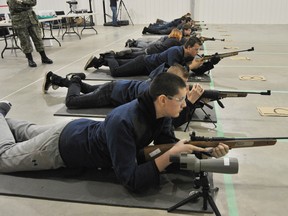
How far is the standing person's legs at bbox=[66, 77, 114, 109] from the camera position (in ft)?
11.2

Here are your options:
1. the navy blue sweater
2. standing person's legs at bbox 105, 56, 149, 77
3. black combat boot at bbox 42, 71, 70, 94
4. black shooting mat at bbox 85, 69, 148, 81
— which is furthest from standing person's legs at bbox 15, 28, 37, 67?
the navy blue sweater

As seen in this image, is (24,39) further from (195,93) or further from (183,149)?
(183,149)

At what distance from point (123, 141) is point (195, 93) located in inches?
46.3

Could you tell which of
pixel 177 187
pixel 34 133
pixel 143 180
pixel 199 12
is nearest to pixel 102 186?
pixel 143 180

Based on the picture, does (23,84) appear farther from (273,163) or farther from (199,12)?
(199,12)

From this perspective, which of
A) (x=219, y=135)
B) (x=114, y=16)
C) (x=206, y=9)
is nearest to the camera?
(x=219, y=135)

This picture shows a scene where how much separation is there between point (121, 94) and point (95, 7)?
1206 centimetres

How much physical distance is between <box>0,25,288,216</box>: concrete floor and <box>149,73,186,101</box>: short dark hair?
0.73 meters

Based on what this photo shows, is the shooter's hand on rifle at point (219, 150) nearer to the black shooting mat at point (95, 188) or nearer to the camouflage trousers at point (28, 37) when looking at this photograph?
the black shooting mat at point (95, 188)

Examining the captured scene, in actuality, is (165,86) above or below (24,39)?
above

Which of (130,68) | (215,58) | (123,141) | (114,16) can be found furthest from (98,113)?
(114,16)

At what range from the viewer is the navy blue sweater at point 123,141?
1.79 meters

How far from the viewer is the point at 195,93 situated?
274 centimetres

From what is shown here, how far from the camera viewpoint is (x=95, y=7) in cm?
1423
